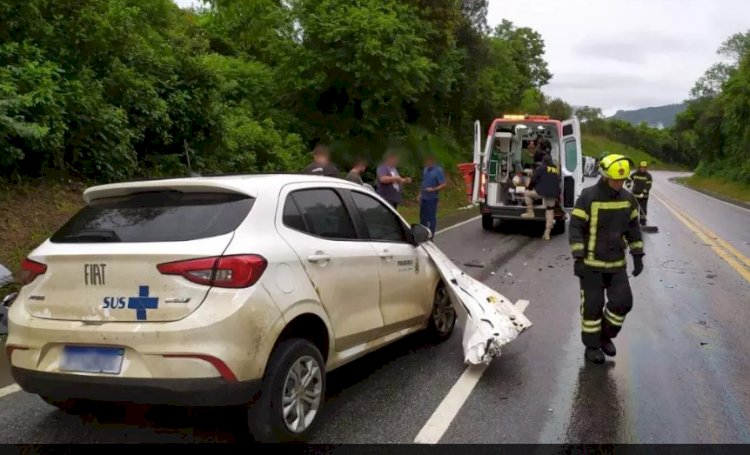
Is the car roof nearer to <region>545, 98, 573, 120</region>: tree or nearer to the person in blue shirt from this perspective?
the person in blue shirt

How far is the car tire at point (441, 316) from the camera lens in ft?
18.6

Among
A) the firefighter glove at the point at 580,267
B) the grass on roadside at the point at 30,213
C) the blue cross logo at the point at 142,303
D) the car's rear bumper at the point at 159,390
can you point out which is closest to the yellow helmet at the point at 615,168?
the firefighter glove at the point at 580,267

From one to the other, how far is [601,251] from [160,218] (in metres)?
3.51

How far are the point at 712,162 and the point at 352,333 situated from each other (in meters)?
66.8

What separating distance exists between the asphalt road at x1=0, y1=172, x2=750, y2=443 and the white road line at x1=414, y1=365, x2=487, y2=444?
0.04 metres

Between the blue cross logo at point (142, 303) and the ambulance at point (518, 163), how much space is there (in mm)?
11294

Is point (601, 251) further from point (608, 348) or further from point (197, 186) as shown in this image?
point (197, 186)

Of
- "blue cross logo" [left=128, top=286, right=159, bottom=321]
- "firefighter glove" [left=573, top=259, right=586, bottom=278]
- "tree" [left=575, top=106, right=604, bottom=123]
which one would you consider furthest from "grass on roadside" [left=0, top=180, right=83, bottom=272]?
"tree" [left=575, top=106, right=604, bottom=123]

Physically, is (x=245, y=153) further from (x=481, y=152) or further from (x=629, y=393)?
(x=629, y=393)

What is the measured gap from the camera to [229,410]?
162 inches

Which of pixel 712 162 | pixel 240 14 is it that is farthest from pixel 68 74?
pixel 712 162

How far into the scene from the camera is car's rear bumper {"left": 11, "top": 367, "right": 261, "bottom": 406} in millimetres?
3189

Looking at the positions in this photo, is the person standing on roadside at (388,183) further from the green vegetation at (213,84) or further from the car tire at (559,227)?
the car tire at (559,227)

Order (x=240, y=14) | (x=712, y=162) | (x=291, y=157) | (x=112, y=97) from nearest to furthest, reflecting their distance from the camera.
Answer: (x=112, y=97)
(x=291, y=157)
(x=240, y=14)
(x=712, y=162)
